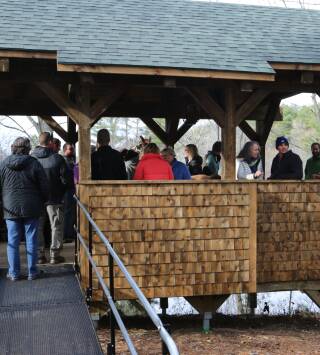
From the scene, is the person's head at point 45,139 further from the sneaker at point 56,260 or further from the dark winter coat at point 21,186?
the sneaker at point 56,260

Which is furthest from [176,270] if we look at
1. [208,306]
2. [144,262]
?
[208,306]

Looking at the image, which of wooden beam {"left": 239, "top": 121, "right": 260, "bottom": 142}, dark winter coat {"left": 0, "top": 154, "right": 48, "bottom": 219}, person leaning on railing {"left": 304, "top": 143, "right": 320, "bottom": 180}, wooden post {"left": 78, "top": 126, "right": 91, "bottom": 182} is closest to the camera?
dark winter coat {"left": 0, "top": 154, "right": 48, "bottom": 219}

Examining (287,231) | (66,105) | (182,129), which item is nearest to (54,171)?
(66,105)

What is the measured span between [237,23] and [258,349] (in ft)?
17.7

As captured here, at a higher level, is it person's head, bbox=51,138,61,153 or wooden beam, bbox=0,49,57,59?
wooden beam, bbox=0,49,57,59

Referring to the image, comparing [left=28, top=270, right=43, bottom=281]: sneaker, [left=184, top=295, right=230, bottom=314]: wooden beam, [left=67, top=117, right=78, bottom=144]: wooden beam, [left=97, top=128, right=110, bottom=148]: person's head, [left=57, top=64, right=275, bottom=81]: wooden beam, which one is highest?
[left=57, top=64, right=275, bottom=81]: wooden beam

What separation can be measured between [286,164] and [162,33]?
8.98 ft

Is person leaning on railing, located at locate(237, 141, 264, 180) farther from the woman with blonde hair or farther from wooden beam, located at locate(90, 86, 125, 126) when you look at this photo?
wooden beam, located at locate(90, 86, 125, 126)

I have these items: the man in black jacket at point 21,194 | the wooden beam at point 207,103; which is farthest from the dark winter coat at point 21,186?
the wooden beam at point 207,103

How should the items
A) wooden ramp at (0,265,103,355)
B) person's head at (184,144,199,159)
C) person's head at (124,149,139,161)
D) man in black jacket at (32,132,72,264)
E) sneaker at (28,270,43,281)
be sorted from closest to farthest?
wooden ramp at (0,265,103,355), sneaker at (28,270,43,281), man in black jacket at (32,132,72,264), person's head at (184,144,199,159), person's head at (124,149,139,161)

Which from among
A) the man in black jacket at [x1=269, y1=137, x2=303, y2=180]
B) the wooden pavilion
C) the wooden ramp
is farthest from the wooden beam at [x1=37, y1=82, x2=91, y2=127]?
the man in black jacket at [x1=269, y1=137, x2=303, y2=180]

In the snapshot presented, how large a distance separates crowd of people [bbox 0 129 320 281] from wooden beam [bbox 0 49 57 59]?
39.2 inches

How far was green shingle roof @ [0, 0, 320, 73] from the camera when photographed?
22.7ft

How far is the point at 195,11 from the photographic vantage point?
9531mm
